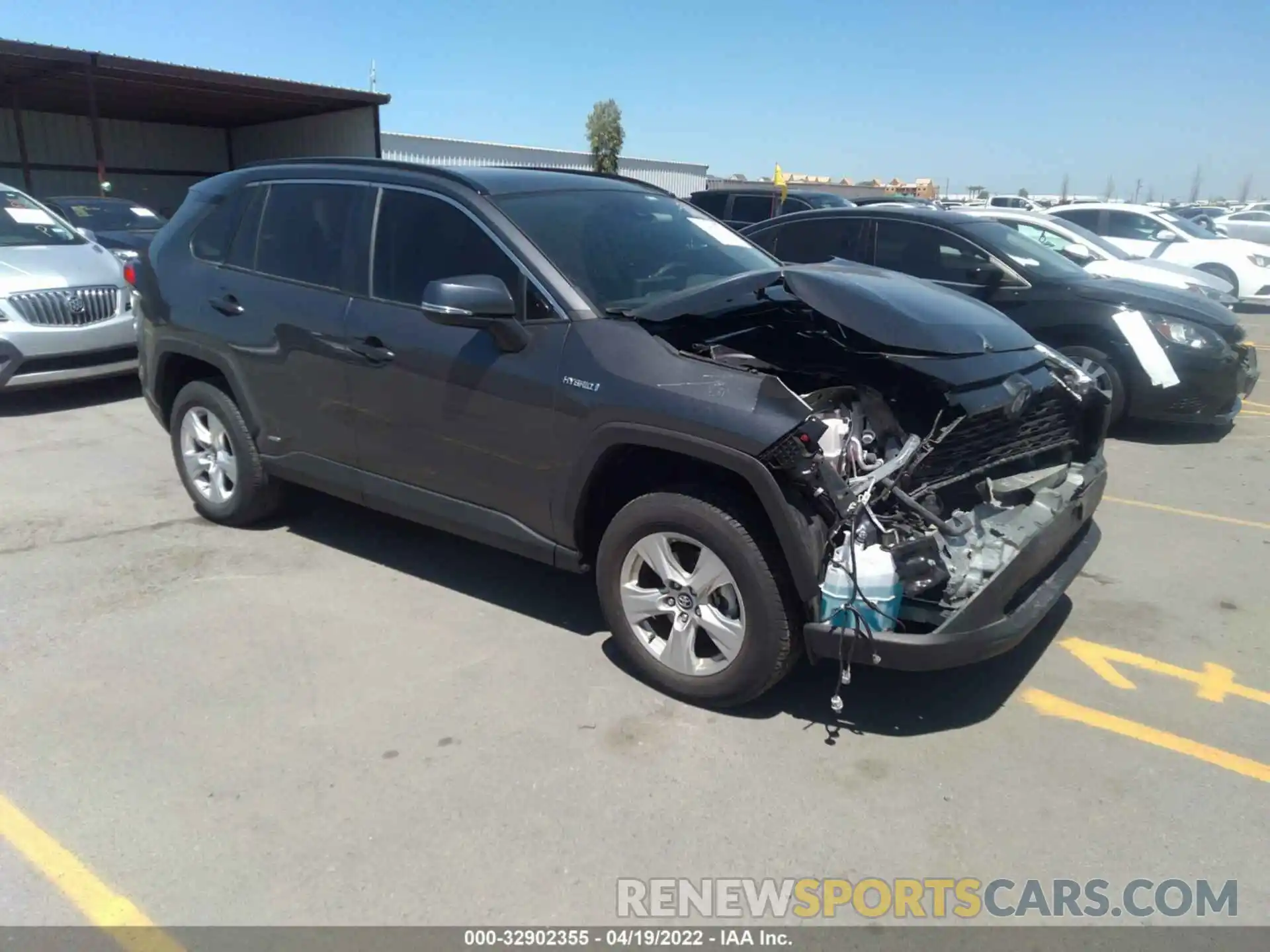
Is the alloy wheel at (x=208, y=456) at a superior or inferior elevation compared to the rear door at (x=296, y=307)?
inferior

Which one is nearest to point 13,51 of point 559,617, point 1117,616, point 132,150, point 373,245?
point 132,150

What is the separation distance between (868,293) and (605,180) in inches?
66.9

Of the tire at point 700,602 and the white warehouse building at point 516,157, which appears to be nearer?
the tire at point 700,602

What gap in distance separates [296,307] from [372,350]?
2.00 ft

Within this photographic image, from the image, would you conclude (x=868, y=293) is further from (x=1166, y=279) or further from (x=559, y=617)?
(x=1166, y=279)

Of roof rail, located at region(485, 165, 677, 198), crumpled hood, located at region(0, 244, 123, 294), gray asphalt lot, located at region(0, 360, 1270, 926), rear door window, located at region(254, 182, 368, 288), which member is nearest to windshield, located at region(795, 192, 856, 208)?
crumpled hood, located at region(0, 244, 123, 294)

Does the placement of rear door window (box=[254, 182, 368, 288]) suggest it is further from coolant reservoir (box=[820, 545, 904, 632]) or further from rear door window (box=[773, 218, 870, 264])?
rear door window (box=[773, 218, 870, 264])

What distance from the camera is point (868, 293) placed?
146 inches

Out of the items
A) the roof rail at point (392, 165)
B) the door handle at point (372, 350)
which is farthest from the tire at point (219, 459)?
the roof rail at point (392, 165)

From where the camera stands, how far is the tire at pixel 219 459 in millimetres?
5004

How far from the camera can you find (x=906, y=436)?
142 inches

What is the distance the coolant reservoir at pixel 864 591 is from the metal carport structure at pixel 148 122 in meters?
19.3

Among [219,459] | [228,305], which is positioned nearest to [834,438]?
[228,305]
